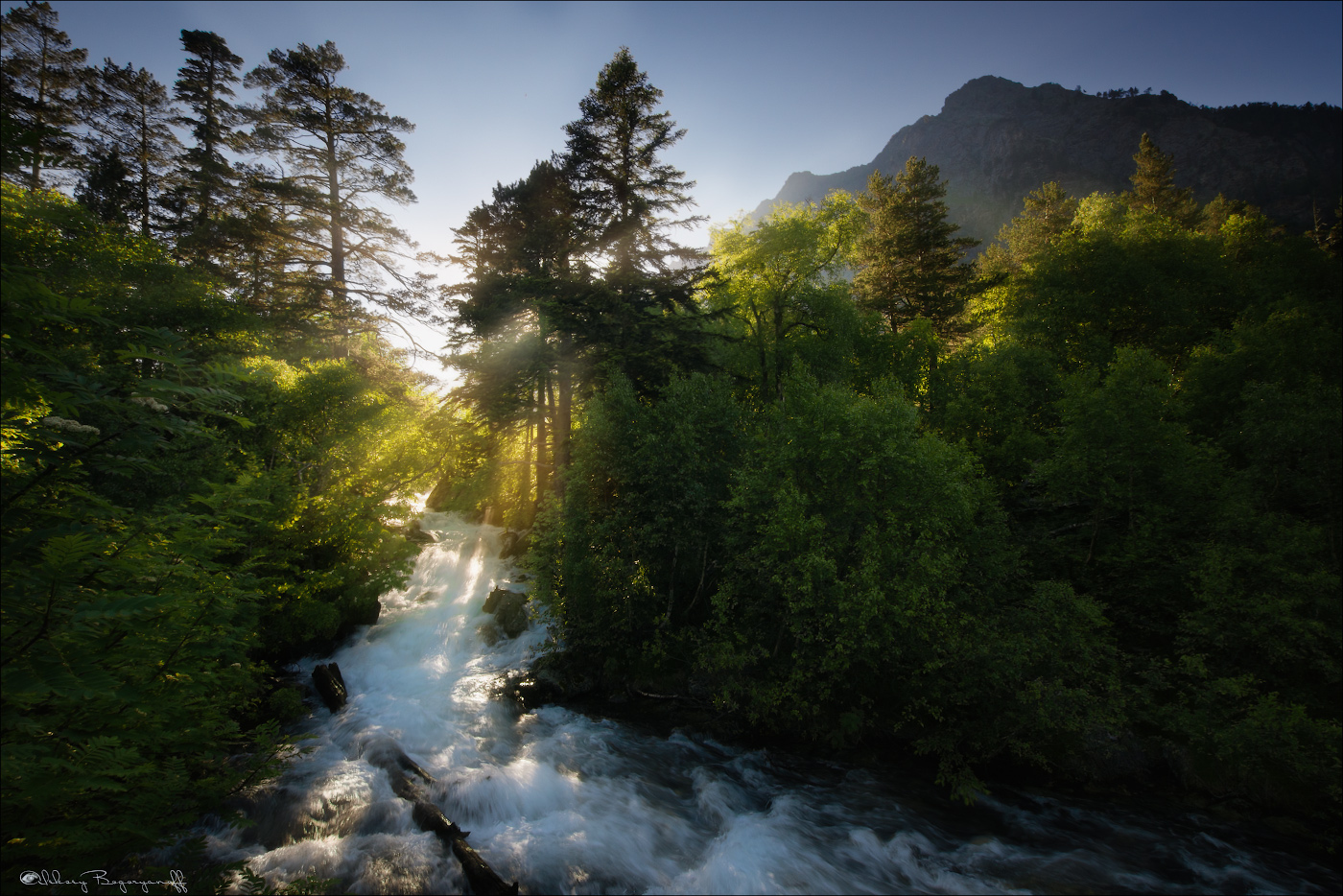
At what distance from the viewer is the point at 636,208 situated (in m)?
23.5

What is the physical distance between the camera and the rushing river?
9.97 metres

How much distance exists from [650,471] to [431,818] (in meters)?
10.2

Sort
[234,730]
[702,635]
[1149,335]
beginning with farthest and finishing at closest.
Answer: [1149,335], [702,635], [234,730]

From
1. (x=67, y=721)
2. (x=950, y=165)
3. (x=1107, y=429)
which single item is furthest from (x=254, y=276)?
(x=950, y=165)

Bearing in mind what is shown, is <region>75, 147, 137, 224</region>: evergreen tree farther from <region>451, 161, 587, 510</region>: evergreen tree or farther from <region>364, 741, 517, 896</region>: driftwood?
<region>364, 741, 517, 896</region>: driftwood

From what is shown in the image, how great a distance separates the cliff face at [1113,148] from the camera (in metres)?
104

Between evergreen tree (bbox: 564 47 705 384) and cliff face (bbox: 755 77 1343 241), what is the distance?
81.7m

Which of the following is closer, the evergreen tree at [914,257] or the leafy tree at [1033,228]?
the evergreen tree at [914,257]

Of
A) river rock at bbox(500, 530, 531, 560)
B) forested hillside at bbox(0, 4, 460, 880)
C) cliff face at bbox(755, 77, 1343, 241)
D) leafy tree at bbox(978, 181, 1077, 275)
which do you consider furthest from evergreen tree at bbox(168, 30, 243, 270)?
cliff face at bbox(755, 77, 1343, 241)

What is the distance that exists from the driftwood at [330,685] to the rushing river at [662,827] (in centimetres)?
44

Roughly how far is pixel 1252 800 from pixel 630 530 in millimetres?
17235

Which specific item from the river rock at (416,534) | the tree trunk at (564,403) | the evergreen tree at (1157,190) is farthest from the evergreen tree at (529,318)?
the evergreen tree at (1157,190)

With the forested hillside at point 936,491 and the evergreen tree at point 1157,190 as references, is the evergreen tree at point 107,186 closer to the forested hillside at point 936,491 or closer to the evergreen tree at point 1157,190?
the forested hillside at point 936,491

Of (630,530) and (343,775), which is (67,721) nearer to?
(343,775)
